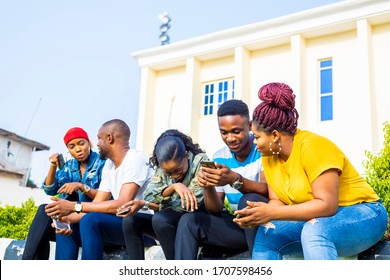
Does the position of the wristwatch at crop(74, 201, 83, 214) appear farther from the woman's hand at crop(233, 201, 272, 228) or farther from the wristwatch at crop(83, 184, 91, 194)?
the woman's hand at crop(233, 201, 272, 228)

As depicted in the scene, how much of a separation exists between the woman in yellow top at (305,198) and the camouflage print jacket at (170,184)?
534mm

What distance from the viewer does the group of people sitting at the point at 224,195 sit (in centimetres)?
241

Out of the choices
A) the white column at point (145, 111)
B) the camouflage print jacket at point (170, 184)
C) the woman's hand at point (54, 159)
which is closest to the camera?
the camouflage print jacket at point (170, 184)

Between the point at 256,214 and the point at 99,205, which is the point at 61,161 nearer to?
the point at 99,205

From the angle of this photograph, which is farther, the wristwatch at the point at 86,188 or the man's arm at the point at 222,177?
the wristwatch at the point at 86,188

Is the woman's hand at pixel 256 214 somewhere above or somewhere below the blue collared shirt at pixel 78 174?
below

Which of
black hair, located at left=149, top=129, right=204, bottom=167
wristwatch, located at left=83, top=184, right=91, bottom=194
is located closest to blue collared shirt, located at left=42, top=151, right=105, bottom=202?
wristwatch, located at left=83, top=184, right=91, bottom=194

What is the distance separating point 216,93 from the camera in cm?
1269

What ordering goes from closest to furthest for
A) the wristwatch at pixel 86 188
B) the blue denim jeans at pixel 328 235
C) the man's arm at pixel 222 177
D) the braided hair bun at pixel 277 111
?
the blue denim jeans at pixel 328 235 < the braided hair bun at pixel 277 111 < the man's arm at pixel 222 177 < the wristwatch at pixel 86 188

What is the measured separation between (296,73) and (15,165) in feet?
52.4

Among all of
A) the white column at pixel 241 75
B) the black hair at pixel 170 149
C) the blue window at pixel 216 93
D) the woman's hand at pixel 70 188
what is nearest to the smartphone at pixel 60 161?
the woman's hand at pixel 70 188

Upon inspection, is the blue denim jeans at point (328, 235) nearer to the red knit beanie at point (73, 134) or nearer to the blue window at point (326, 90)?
the red knit beanie at point (73, 134)
